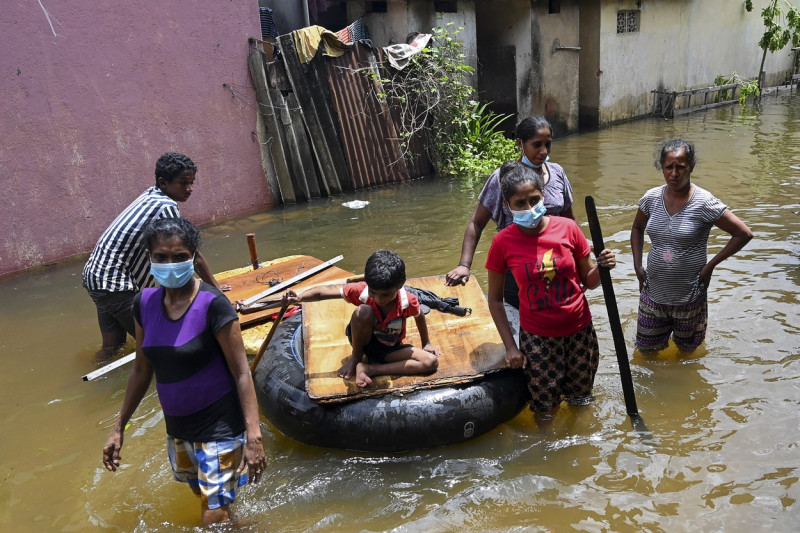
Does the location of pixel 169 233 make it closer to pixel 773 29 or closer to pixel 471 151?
pixel 471 151

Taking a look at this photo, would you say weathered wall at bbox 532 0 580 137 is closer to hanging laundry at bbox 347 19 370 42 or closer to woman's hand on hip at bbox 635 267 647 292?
hanging laundry at bbox 347 19 370 42

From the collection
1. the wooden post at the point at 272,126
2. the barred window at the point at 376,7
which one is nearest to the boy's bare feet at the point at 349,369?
the wooden post at the point at 272,126

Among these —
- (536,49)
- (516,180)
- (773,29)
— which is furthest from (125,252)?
(773,29)

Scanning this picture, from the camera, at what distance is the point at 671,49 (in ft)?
59.7

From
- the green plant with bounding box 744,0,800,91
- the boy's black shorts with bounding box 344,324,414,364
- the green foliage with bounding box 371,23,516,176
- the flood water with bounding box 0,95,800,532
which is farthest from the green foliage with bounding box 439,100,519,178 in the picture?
the green plant with bounding box 744,0,800,91

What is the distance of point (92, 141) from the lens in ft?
26.5

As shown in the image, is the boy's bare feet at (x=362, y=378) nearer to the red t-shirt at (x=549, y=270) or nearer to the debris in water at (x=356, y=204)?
the red t-shirt at (x=549, y=270)

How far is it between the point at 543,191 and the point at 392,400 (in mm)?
1597

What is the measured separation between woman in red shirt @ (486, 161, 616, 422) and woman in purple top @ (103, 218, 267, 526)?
1.49 m

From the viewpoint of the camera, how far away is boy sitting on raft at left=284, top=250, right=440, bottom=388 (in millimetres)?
3760

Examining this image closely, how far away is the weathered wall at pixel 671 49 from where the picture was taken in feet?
53.7

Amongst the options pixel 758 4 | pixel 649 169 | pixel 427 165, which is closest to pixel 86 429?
pixel 427 165

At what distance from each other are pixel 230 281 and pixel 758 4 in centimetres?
2188

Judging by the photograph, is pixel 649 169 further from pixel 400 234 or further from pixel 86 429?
pixel 86 429
